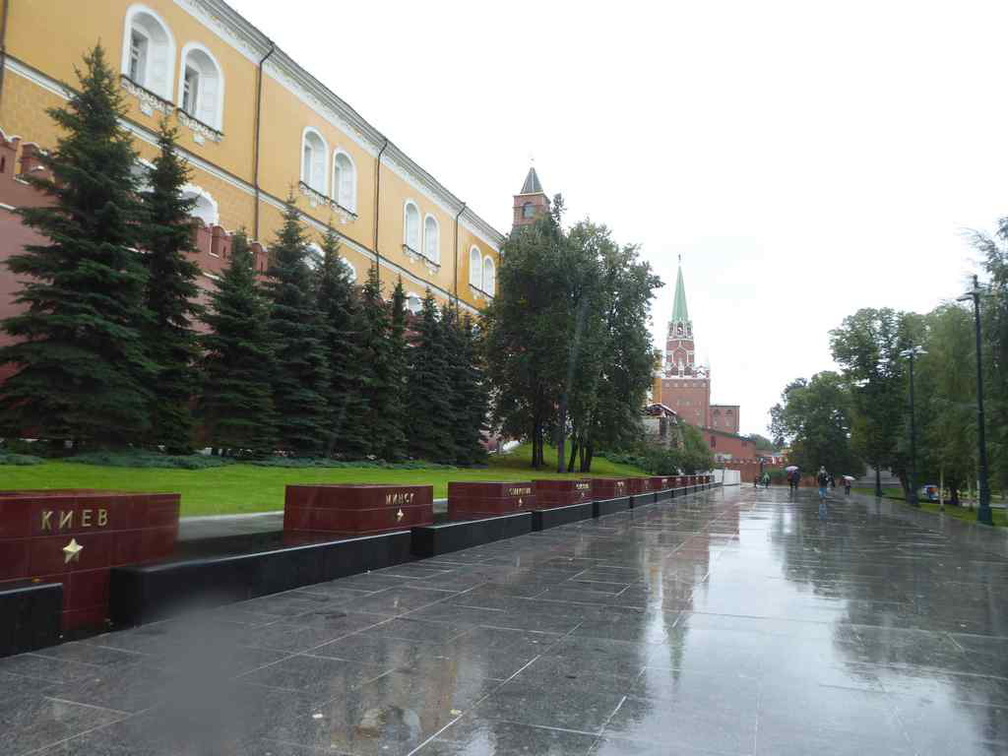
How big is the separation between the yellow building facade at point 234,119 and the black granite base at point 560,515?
54.8 ft

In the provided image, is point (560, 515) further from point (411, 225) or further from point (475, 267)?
point (475, 267)

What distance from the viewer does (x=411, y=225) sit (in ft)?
156

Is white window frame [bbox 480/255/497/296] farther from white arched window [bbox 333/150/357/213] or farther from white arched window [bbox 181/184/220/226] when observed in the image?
white arched window [bbox 181/184/220/226]

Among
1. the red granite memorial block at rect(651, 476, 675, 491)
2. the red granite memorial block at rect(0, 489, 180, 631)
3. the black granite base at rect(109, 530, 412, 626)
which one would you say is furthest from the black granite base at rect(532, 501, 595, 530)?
the red granite memorial block at rect(651, 476, 675, 491)

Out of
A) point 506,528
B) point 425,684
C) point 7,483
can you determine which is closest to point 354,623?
point 425,684

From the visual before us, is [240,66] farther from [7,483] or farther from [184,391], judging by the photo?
[7,483]

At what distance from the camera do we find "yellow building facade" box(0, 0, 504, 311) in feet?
73.5

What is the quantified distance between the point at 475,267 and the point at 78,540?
5303 cm

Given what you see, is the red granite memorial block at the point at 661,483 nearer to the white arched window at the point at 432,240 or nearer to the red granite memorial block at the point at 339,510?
the red granite memorial block at the point at 339,510

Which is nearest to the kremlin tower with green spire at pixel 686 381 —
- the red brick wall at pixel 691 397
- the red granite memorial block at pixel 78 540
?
the red brick wall at pixel 691 397

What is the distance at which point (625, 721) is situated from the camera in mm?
3939

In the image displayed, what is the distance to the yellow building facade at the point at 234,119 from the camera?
73.5 feet

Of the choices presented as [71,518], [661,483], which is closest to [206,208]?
[661,483]

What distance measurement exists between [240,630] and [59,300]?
14093 mm
